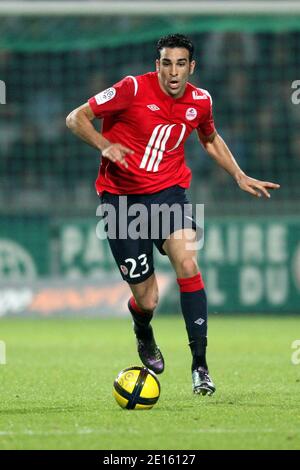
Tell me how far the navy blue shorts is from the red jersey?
0.23ft

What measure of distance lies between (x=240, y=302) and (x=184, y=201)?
7.72 m

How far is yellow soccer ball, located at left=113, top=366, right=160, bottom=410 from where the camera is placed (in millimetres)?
6199

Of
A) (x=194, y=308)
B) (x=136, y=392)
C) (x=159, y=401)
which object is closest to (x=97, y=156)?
(x=194, y=308)

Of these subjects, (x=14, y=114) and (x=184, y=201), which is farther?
(x=14, y=114)

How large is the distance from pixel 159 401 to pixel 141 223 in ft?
3.83

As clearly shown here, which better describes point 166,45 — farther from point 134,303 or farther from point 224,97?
point 224,97

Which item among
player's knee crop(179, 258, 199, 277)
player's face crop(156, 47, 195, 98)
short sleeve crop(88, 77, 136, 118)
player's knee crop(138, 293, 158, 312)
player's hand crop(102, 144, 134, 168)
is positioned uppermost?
player's face crop(156, 47, 195, 98)

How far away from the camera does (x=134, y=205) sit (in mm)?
7172

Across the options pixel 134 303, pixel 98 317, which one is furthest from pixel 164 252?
pixel 98 317

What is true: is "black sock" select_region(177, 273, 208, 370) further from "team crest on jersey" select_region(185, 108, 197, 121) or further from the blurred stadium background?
the blurred stadium background

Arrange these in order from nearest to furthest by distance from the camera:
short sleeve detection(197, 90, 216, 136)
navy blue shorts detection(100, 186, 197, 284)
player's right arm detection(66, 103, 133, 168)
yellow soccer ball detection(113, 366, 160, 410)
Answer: yellow soccer ball detection(113, 366, 160, 410)
player's right arm detection(66, 103, 133, 168)
navy blue shorts detection(100, 186, 197, 284)
short sleeve detection(197, 90, 216, 136)

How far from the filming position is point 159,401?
261 inches

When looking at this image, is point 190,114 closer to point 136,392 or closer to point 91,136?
point 91,136

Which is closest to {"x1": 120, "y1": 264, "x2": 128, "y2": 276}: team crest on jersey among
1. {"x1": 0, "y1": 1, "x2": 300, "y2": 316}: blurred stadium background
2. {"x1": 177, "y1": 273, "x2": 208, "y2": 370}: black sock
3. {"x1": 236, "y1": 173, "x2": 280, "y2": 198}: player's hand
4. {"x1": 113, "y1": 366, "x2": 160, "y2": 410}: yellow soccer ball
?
{"x1": 177, "y1": 273, "x2": 208, "y2": 370}: black sock
